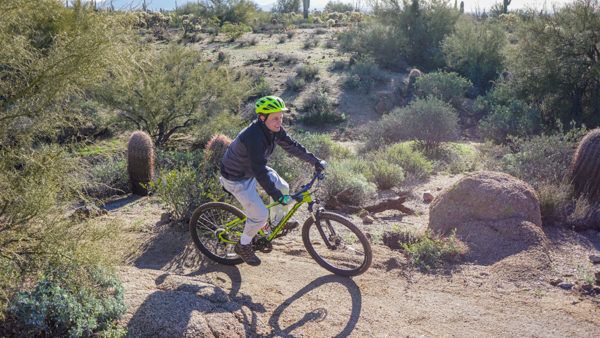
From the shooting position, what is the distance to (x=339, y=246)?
250 inches

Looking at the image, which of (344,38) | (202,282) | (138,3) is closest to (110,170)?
(138,3)

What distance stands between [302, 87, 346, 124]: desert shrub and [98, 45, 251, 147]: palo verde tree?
16.1ft

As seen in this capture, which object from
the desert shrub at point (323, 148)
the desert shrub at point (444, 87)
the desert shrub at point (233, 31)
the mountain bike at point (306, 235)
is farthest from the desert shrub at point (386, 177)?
the desert shrub at point (233, 31)

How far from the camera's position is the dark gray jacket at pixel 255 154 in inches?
218

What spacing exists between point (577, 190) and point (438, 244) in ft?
12.0

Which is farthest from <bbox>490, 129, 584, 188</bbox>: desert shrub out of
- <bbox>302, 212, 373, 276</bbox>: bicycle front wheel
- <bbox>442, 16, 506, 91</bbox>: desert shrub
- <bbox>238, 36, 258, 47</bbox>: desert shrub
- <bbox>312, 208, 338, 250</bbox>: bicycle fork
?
<bbox>238, 36, 258, 47</bbox>: desert shrub

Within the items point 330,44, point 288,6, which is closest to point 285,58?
point 330,44

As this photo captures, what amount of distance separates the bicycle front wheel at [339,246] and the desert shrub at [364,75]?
17083 mm

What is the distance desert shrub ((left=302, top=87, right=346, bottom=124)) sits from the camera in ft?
66.8

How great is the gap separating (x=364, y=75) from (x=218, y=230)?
18.4m

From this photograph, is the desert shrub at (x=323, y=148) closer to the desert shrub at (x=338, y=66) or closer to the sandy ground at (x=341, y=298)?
the sandy ground at (x=341, y=298)

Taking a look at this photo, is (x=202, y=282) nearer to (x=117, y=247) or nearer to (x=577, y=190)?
(x=117, y=247)

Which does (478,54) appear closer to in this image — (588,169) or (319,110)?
(319,110)

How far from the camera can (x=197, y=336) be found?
4742 millimetres
